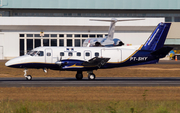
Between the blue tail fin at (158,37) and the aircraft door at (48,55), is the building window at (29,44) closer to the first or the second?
the aircraft door at (48,55)

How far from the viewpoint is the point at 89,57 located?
1240 inches

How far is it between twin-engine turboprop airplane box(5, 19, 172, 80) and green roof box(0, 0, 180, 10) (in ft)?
142

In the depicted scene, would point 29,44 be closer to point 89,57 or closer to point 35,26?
point 35,26

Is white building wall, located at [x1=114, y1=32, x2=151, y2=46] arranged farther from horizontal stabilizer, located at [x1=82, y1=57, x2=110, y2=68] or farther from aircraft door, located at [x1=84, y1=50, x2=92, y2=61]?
horizontal stabilizer, located at [x1=82, y1=57, x2=110, y2=68]

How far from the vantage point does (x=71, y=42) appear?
70.3 metres

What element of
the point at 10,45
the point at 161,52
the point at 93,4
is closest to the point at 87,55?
the point at 161,52

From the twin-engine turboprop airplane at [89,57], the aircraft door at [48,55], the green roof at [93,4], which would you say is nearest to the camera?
the twin-engine turboprop airplane at [89,57]

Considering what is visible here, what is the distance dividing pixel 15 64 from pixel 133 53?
1160 cm

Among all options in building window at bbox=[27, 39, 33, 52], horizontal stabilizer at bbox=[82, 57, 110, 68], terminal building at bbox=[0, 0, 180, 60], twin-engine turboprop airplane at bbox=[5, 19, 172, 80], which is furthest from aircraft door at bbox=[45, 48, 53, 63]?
building window at bbox=[27, 39, 33, 52]

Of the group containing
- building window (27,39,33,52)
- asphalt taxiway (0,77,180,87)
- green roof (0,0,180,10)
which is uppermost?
green roof (0,0,180,10)

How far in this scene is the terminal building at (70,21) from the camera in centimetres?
6925

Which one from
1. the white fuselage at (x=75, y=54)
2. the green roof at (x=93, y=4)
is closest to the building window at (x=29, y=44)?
the green roof at (x=93, y=4)

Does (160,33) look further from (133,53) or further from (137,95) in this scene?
(137,95)

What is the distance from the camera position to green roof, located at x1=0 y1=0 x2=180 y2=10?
74.0 m
